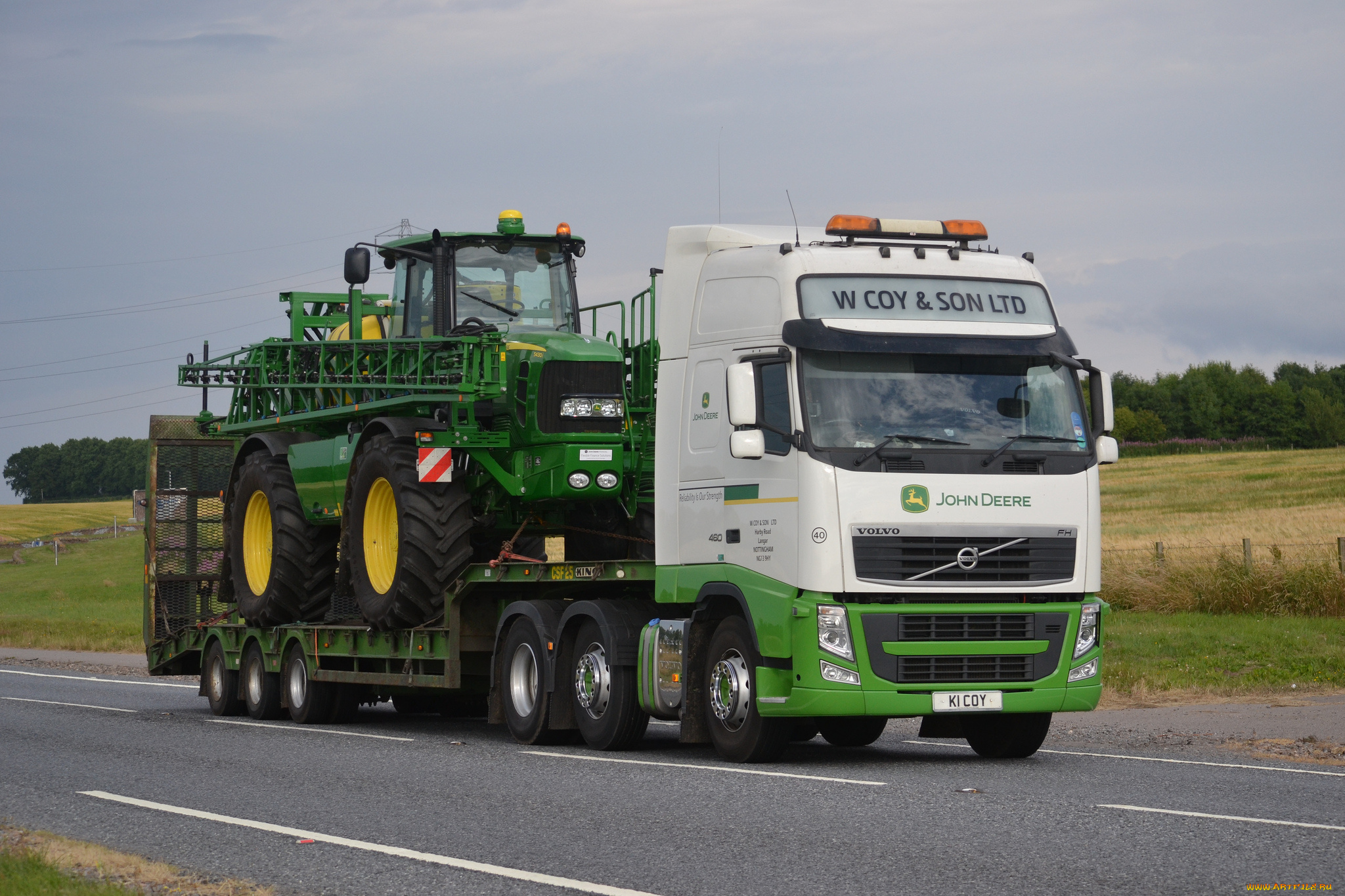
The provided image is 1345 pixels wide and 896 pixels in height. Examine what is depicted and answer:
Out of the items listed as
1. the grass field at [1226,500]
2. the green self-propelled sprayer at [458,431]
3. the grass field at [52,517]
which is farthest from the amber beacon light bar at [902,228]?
the grass field at [52,517]

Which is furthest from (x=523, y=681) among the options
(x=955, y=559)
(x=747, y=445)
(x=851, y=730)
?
(x=955, y=559)

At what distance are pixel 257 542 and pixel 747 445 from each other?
976 centimetres

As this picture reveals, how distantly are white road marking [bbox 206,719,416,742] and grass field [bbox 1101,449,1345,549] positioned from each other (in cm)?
2023

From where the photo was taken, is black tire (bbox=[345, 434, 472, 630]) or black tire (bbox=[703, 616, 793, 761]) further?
black tire (bbox=[345, 434, 472, 630])

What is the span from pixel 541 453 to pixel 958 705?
5171 millimetres

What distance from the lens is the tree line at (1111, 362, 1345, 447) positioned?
121250mm

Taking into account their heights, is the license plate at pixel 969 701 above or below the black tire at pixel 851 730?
above

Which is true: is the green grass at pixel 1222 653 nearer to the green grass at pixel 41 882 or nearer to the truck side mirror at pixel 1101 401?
the truck side mirror at pixel 1101 401

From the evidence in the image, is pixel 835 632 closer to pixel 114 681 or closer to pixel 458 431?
pixel 458 431

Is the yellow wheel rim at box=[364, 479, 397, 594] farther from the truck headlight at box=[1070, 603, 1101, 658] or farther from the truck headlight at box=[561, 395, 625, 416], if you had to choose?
the truck headlight at box=[1070, 603, 1101, 658]

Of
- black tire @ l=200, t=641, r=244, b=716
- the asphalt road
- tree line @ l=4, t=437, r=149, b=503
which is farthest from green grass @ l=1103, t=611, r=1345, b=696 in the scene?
tree line @ l=4, t=437, r=149, b=503

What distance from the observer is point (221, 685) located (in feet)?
68.2

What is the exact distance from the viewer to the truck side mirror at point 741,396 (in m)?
12.1

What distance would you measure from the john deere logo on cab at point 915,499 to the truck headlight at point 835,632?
0.84 m
